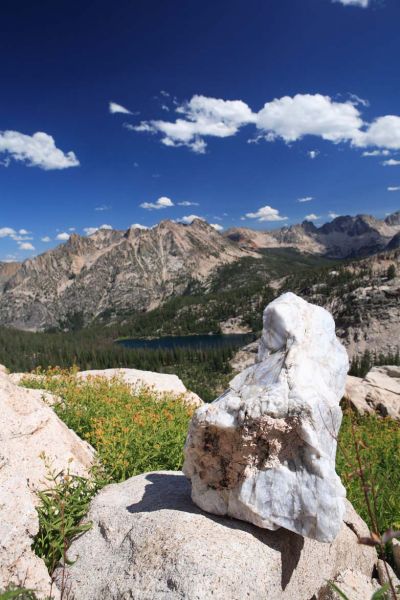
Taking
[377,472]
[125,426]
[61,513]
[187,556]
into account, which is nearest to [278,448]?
[187,556]

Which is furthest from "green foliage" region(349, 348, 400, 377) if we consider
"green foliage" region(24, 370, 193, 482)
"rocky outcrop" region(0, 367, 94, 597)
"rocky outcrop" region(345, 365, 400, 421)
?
"rocky outcrop" region(0, 367, 94, 597)

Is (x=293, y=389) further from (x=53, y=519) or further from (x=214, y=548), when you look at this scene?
(x=53, y=519)

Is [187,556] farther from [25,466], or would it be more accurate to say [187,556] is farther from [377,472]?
[377,472]

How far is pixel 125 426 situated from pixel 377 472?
6.77 m

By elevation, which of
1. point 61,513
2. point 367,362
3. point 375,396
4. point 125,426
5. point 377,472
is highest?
point 125,426

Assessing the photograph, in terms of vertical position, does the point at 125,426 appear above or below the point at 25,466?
below

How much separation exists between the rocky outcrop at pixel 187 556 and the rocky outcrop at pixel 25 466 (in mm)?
554

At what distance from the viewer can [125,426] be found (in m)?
9.75

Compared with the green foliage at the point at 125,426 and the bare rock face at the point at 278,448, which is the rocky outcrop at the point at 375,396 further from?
the bare rock face at the point at 278,448

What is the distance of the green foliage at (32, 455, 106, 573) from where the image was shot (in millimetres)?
5941

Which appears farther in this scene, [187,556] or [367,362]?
[367,362]

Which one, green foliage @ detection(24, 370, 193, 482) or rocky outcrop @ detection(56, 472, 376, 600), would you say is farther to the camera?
green foliage @ detection(24, 370, 193, 482)

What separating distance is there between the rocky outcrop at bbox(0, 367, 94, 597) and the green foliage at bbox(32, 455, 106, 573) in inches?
6.3

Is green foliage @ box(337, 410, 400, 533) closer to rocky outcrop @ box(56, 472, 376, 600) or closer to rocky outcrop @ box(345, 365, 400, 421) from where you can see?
rocky outcrop @ box(56, 472, 376, 600)
